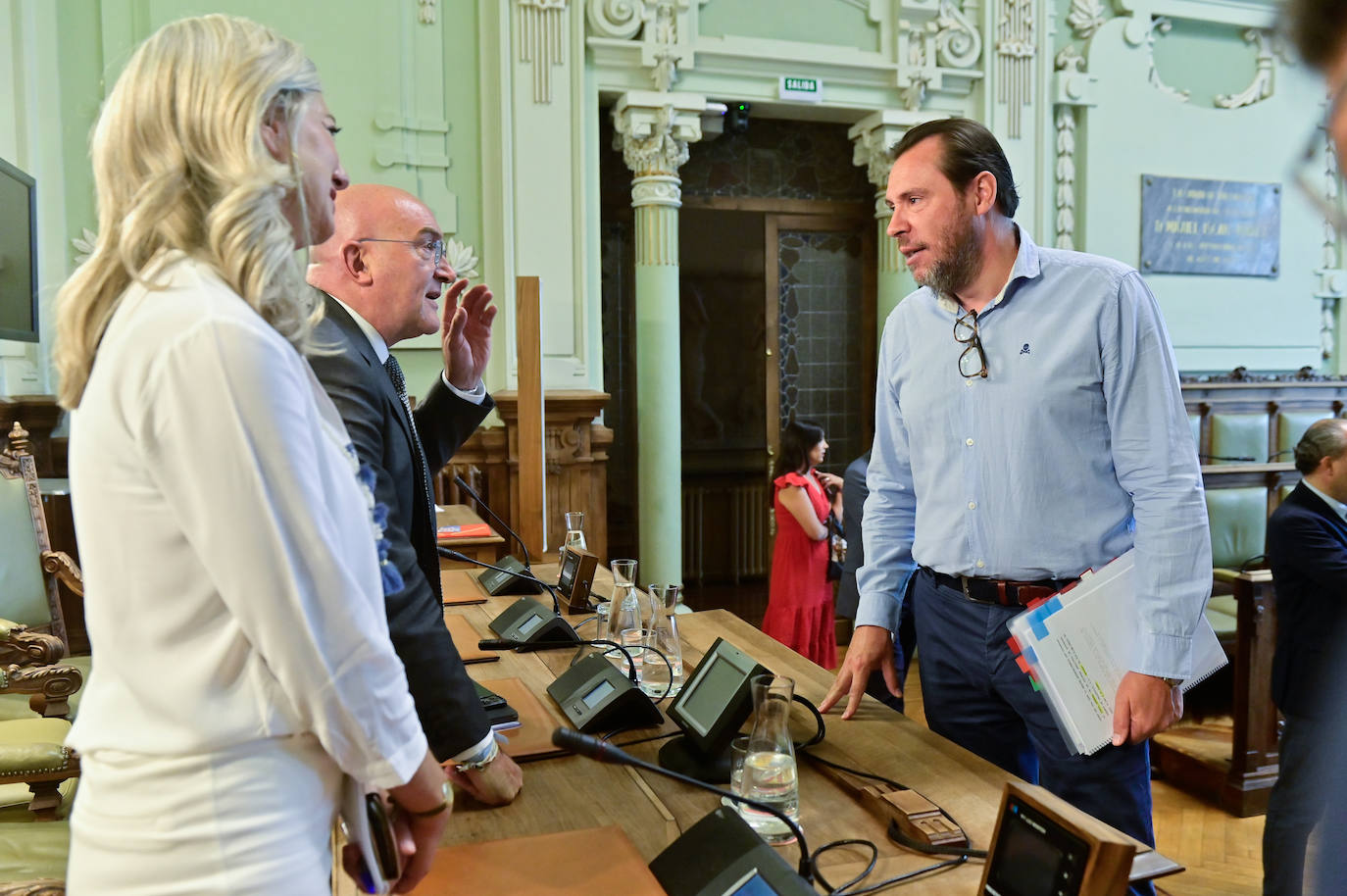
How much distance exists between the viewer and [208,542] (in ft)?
2.71

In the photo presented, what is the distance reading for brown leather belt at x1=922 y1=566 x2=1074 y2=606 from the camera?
1.70 metres

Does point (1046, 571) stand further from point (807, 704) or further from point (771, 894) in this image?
point (771, 894)

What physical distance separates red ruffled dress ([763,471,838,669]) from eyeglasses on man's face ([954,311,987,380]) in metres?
2.57

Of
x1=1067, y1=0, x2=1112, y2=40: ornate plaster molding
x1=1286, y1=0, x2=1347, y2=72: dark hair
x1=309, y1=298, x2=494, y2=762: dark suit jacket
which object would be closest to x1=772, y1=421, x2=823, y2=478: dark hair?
x1=309, y1=298, x2=494, y2=762: dark suit jacket

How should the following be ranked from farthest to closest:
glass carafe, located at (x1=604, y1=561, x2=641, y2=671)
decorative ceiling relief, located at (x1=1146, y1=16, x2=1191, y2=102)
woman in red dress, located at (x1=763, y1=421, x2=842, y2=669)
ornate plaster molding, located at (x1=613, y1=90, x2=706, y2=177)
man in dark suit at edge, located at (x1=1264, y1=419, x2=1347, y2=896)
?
decorative ceiling relief, located at (x1=1146, y1=16, x2=1191, y2=102) → ornate plaster molding, located at (x1=613, y1=90, x2=706, y2=177) → woman in red dress, located at (x1=763, y1=421, x2=842, y2=669) → man in dark suit at edge, located at (x1=1264, y1=419, x2=1347, y2=896) → glass carafe, located at (x1=604, y1=561, x2=641, y2=671)

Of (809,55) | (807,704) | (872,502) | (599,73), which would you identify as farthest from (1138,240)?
(807,704)

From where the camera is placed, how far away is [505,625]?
215 cm

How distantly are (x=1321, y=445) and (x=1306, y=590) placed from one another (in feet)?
1.32

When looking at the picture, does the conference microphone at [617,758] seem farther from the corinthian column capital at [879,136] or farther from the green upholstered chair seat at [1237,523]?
the corinthian column capital at [879,136]

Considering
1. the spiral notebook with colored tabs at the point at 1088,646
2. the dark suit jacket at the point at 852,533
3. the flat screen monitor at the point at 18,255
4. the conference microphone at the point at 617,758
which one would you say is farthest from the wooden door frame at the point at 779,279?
the conference microphone at the point at 617,758

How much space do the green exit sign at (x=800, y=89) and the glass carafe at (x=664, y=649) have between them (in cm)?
448

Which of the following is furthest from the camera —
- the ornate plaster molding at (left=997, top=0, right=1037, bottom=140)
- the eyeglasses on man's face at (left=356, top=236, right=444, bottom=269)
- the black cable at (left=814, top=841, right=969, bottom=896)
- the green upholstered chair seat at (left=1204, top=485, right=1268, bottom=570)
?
the ornate plaster molding at (left=997, top=0, right=1037, bottom=140)

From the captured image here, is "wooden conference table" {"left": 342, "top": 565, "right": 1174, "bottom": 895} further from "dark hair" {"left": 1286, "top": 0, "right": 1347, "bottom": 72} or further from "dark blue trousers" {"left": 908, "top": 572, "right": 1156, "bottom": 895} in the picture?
"dark hair" {"left": 1286, "top": 0, "right": 1347, "bottom": 72}

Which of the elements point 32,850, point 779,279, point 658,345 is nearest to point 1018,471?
point 32,850
